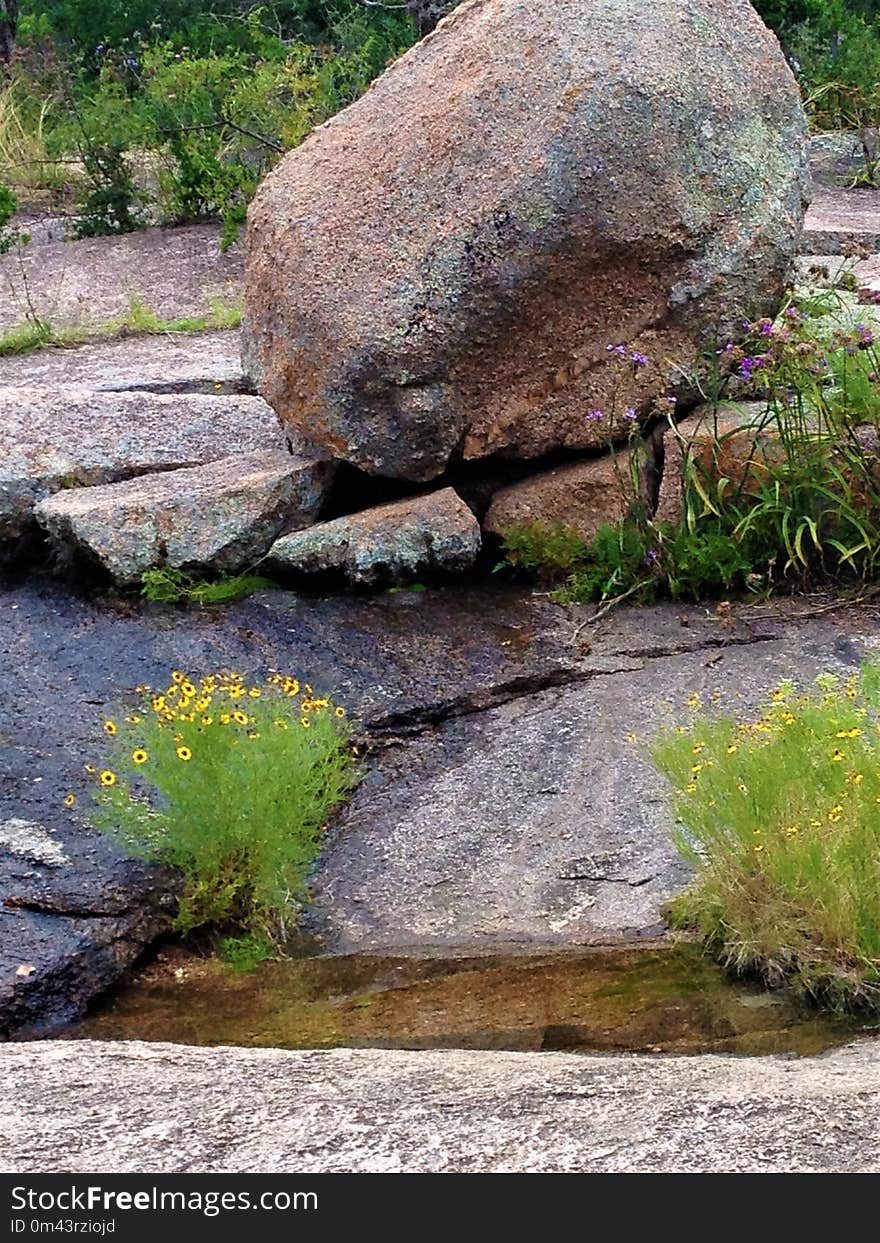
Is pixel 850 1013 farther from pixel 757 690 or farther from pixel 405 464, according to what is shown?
pixel 405 464

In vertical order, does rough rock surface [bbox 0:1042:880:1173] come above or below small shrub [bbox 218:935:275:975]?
above

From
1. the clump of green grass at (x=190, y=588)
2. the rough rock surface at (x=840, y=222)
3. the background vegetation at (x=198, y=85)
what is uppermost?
the background vegetation at (x=198, y=85)

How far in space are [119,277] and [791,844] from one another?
792 centimetres

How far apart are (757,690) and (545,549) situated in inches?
46.8

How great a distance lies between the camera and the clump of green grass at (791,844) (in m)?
3.73

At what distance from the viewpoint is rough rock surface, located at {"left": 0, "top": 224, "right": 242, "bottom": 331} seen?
999 cm

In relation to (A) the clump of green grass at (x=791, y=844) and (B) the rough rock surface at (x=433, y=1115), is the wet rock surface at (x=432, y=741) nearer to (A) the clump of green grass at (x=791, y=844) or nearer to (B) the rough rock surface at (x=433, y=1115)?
(A) the clump of green grass at (x=791, y=844)

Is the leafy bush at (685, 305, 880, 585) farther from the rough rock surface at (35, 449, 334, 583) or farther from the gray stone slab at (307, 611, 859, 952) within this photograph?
the rough rock surface at (35, 449, 334, 583)

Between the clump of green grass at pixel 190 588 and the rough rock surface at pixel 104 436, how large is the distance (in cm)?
71

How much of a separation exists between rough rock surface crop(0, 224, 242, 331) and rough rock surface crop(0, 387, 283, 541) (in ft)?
8.96

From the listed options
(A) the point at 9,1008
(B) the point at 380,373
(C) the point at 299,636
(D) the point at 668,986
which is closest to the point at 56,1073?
(A) the point at 9,1008

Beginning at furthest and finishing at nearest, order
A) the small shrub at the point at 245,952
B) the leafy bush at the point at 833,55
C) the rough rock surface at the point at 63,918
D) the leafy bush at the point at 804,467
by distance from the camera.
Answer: the leafy bush at the point at 833,55 → the leafy bush at the point at 804,467 → the small shrub at the point at 245,952 → the rough rock surface at the point at 63,918

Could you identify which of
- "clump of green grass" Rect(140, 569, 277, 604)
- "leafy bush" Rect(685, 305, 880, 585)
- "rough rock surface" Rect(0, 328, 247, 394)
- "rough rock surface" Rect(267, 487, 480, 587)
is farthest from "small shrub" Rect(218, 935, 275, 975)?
"rough rock surface" Rect(0, 328, 247, 394)

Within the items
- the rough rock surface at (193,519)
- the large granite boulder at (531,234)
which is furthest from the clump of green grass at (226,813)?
the large granite boulder at (531,234)
